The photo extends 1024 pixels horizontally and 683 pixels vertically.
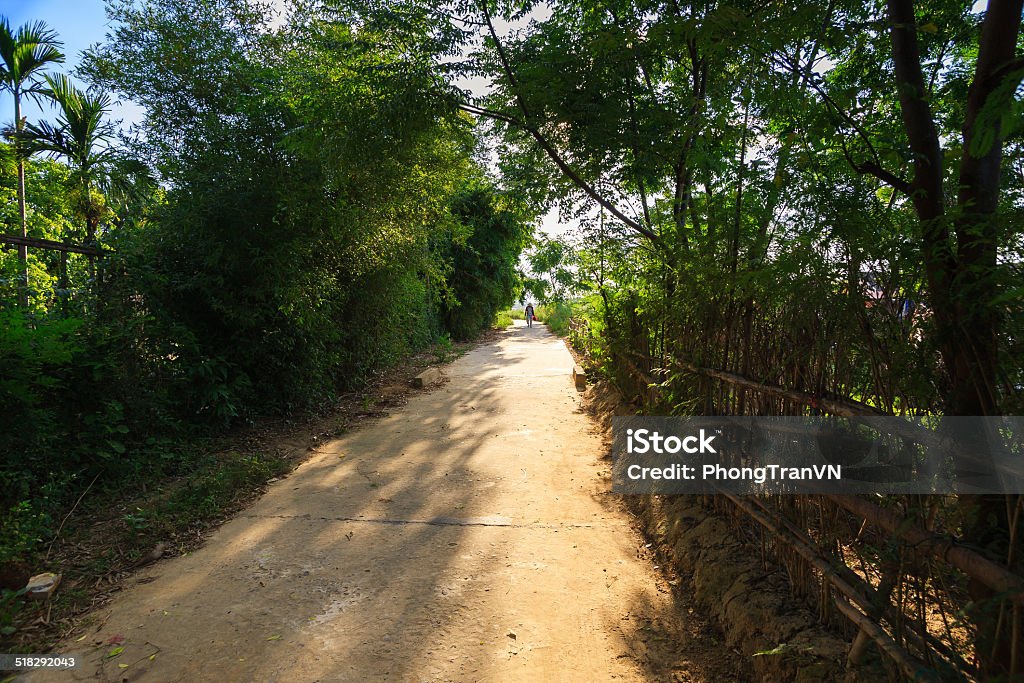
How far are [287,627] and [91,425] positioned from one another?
277 cm

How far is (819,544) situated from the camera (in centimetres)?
219

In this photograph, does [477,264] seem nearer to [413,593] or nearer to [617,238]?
[617,238]

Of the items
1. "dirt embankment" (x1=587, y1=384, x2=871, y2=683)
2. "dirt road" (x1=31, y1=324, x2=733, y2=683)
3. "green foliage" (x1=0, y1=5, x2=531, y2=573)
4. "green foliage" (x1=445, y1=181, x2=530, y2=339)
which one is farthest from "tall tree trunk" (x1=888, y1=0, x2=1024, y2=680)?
"green foliage" (x1=445, y1=181, x2=530, y2=339)

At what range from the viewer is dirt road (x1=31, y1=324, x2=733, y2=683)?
7.88ft

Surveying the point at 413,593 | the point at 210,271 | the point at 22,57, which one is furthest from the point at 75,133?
the point at 413,593

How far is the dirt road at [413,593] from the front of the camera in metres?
2.40

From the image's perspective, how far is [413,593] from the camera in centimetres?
297

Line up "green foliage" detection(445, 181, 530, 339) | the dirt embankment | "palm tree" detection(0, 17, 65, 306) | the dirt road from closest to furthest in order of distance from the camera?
the dirt embankment < the dirt road < "palm tree" detection(0, 17, 65, 306) < "green foliage" detection(445, 181, 530, 339)

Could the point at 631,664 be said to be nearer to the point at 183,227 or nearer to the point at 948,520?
the point at 948,520

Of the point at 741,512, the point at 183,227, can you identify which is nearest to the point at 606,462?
the point at 741,512

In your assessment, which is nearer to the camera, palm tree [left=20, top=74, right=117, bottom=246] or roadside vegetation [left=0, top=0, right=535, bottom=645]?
roadside vegetation [left=0, top=0, right=535, bottom=645]

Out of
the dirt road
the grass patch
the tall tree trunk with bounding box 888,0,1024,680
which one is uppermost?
the tall tree trunk with bounding box 888,0,1024,680

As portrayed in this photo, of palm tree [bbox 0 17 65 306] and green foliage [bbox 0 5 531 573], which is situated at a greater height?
palm tree [bbox 0 17 65 306]

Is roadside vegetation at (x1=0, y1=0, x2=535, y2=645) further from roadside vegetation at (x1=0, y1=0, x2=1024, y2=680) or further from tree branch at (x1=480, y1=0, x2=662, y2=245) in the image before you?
tree branch at (x1=480, y1=0, x2=662, y2=245)
